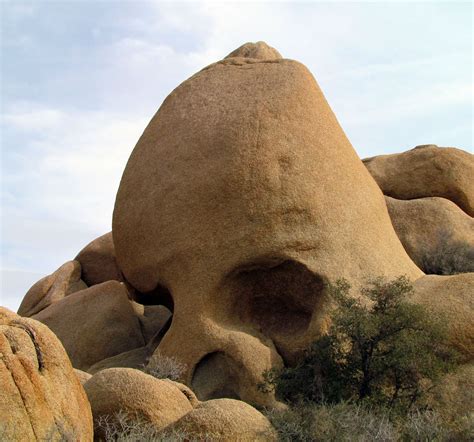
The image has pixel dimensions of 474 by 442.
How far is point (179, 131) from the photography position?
1841cm

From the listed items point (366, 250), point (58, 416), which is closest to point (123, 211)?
point (366, 250)

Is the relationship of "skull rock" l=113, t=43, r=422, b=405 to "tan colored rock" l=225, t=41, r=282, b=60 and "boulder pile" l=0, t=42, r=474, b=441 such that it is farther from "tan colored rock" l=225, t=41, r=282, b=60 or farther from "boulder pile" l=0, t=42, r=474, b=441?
"tan colored rock" l=225, t=41, r=282, b=60

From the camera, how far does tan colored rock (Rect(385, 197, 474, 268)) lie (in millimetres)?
21469

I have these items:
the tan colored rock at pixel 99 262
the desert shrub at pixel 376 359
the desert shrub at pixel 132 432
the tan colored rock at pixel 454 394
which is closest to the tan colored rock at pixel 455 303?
the tan colored rock at pixel 454 394

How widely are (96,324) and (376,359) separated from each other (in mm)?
8417

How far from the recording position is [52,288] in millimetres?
25688

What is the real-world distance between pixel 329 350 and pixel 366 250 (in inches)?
131

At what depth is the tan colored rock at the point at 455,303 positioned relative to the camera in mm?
15039

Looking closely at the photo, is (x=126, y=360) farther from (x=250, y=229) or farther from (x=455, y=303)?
(x=455, y=303)

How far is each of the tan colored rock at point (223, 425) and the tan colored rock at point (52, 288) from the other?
15037mm

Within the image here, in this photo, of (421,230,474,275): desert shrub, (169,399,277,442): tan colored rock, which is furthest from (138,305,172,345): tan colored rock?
(169,399,277,442): tan colored rock

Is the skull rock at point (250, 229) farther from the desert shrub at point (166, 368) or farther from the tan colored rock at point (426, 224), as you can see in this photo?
the tan colored rock at point (426, 224)

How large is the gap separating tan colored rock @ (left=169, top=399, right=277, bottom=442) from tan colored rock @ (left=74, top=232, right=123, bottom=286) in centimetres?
1563

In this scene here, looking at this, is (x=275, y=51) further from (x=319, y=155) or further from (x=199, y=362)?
(x=199, y=362)
